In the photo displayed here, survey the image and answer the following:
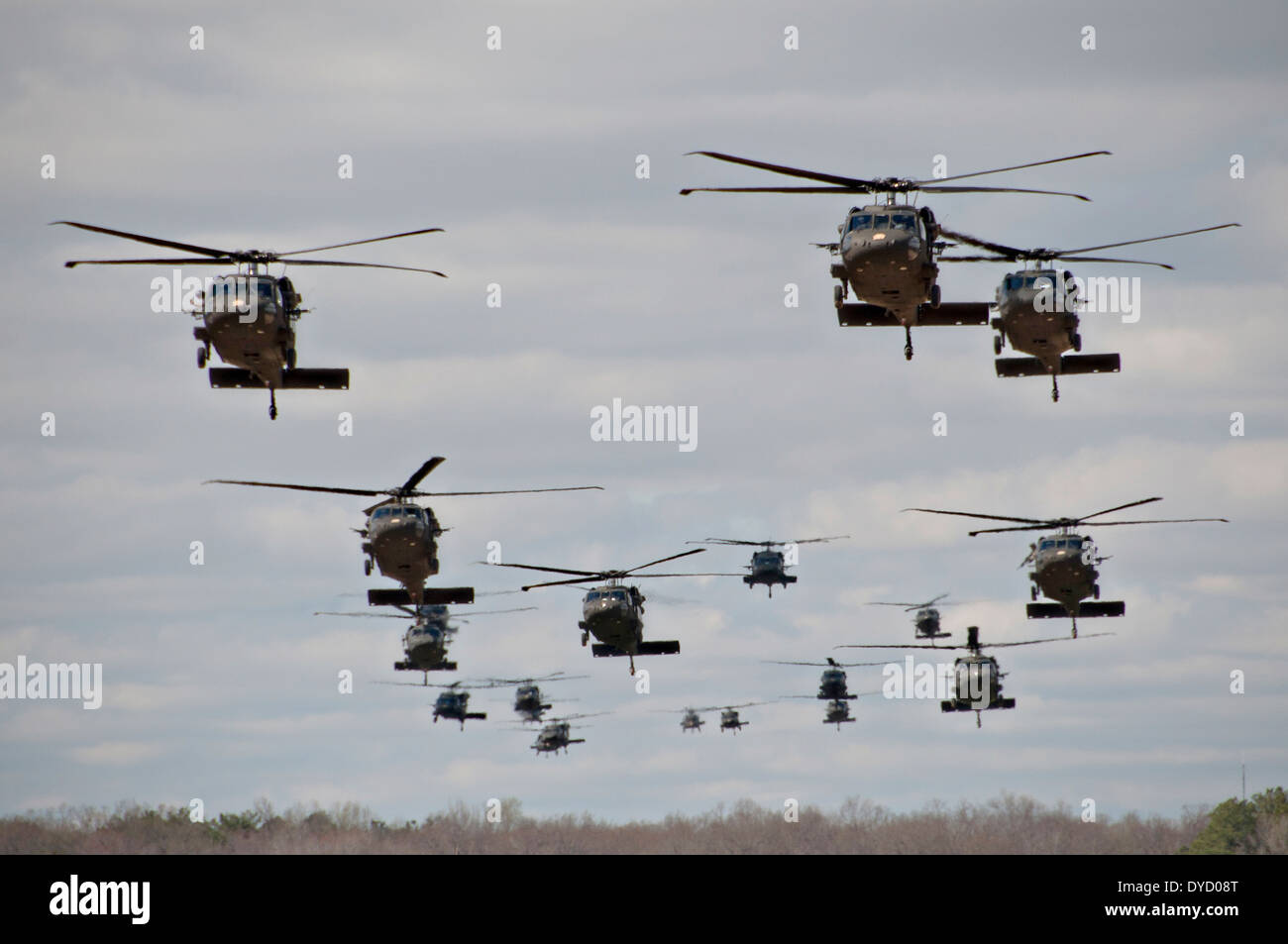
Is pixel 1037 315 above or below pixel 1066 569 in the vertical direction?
above

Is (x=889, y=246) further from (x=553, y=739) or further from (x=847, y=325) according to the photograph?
(x=553, y=739)

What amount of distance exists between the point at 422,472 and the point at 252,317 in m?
9.32

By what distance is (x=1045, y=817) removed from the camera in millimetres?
163875

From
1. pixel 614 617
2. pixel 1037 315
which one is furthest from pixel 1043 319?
pixel 614 617

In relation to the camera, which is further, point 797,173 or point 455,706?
point 455,706

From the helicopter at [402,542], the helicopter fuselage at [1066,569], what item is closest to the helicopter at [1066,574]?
the helicopter fuselage at [1066,569]

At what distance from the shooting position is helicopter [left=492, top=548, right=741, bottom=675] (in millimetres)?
57375

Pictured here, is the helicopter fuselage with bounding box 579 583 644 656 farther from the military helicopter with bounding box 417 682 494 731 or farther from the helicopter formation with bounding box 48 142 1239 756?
the military helicopter with bounding box 417 682 494 731

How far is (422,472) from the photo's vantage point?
2048 inches

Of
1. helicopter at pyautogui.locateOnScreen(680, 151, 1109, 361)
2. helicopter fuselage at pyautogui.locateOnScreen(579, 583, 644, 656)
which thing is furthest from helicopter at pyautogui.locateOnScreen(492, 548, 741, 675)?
helicopter at pyautogui.locateOnScreen(680, 151, 1109, 361)

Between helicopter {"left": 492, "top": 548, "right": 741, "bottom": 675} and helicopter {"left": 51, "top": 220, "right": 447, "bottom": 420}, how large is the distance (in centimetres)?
1280
